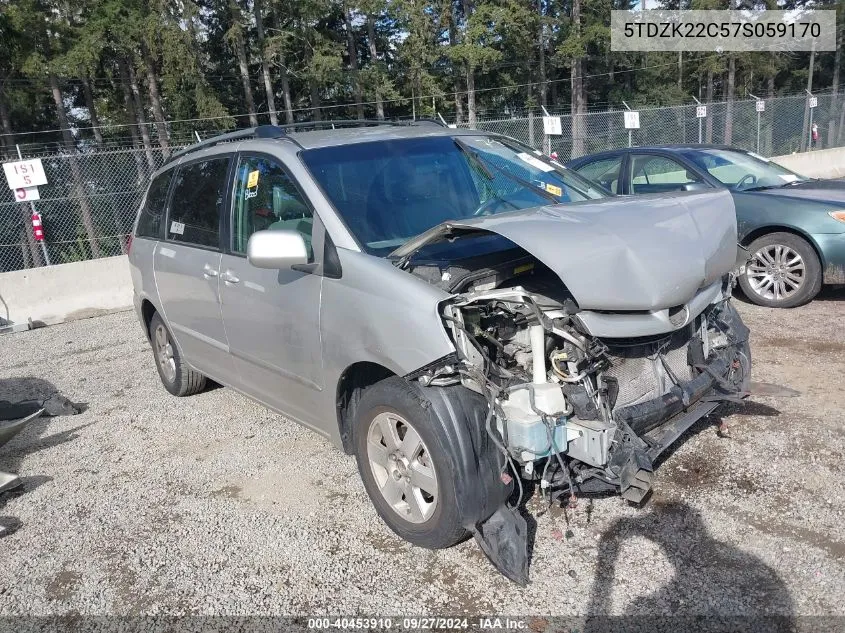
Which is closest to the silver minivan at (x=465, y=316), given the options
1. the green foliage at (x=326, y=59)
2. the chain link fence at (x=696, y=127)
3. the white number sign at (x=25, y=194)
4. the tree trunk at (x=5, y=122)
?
the white number sign at (x=25, y=194)

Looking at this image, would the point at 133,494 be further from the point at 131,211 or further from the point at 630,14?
the point at 630,14

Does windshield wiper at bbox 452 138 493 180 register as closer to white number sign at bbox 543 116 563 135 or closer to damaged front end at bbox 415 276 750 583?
damaged front end at bbox 415 276 750 583

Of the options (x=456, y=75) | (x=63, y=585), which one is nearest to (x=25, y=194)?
(x=63, y=585)

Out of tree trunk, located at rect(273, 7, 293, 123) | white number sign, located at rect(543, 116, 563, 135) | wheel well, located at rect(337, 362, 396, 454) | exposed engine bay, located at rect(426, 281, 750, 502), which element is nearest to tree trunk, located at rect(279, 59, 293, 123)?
tree trunk, located at rect(273, 7, 293, 123)

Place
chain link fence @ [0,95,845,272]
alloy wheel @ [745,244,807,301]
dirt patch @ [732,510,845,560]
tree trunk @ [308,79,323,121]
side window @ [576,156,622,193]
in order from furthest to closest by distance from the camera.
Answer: tree trunk @ [308,79,323,121]
chain link fence @ [0,95,845,272]
side window @ [576,156,622,193]
alloy wheel @ [745,244,807,301]
dirt patch @ [732,510,845,560]

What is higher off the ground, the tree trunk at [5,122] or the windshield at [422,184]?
the tree trunk at [5,122]

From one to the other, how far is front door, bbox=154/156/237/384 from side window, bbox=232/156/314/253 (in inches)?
7.8

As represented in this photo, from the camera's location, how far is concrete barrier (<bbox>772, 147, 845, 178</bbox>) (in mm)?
18406

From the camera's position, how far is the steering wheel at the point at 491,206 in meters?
3.67

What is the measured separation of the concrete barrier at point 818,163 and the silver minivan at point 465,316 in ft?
56.2

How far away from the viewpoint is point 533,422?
2.58 metres

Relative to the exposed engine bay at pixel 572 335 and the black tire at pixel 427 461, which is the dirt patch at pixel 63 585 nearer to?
the black tire at pixel 427 461

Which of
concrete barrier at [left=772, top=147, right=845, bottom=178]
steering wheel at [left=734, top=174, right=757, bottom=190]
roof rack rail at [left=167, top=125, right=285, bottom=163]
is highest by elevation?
roof rack rail at [left=167, top=125, right=285, bottom=163]

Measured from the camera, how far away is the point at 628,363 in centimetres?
301
